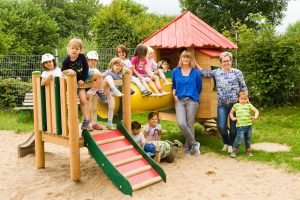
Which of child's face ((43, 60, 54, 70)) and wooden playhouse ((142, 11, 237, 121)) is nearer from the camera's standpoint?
Result: child's face ((43, 60, 54, 70))

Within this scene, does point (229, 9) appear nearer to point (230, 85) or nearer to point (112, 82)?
point (230, 85)

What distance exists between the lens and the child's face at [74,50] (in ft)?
18.5

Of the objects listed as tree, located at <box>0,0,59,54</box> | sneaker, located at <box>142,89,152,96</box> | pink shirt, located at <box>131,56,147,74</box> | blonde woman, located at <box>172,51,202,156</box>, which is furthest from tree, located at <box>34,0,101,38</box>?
sneaker, located at <box>142,89,152,96</box>

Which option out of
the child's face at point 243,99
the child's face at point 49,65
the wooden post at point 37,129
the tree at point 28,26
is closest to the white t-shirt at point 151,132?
the child's face at point 243,99

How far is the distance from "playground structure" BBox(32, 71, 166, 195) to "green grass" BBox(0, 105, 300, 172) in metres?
2.11

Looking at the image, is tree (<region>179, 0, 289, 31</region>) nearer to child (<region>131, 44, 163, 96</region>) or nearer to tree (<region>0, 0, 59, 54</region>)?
tree (<region>0, 0, 59, 54</region>)

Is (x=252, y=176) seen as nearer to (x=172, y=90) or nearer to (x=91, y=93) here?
(x=172, y=90)

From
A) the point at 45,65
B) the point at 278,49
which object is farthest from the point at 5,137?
the point at 278,49

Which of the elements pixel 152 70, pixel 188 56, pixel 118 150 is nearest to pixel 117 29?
pixel 152 70

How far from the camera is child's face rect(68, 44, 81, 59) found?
18.5 feet

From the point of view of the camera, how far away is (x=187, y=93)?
7.21 meters

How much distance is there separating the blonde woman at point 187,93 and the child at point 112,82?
136 cm

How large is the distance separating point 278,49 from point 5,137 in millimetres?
7838

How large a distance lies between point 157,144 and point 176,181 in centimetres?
100
